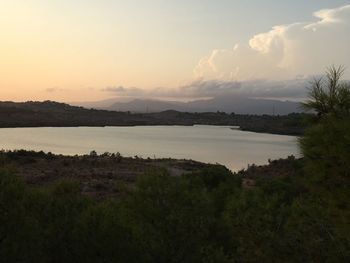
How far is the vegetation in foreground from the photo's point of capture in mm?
7852

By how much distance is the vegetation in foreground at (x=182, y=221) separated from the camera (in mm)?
7852

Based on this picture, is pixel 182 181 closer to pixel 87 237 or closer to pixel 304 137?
pixel 87 237

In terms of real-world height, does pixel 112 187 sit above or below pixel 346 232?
below

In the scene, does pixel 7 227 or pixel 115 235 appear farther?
pixel 115 235

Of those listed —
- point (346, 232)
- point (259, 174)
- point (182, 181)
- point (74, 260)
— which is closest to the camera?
point (346, 232)

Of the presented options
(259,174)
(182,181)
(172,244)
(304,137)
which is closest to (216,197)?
(182,181)

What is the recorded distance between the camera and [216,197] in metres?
19.0

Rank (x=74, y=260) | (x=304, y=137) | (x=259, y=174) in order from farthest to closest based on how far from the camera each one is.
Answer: (x=259, y=174) → (x=74, y=260) → (x=304, y=137)

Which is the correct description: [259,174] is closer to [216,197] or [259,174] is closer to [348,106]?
[216,197]

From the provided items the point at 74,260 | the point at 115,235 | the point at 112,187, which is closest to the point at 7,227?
the point at 74,260

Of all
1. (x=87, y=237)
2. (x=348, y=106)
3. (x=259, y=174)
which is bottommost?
(x=259, y=174)

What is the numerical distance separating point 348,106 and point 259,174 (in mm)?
35742

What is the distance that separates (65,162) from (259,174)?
18916 mm

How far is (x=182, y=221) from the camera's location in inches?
382
